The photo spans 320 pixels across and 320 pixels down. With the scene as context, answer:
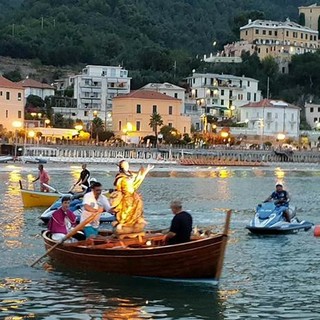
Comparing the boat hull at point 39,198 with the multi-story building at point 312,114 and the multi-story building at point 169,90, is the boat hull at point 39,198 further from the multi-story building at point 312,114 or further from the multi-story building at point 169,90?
the multi-story building at point 312,114

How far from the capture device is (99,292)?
53.3 ft

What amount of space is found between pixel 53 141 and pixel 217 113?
39.2 metres

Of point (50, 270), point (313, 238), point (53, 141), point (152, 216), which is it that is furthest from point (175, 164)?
point (50, 270)

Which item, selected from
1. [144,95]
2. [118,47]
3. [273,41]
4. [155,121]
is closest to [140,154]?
[155,121]

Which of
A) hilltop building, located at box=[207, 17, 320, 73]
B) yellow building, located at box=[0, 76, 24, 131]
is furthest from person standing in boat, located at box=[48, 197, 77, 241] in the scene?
hilltop building, located at box=[207, 17, 320, 73]

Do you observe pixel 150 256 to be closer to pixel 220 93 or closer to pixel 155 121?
Result: pixel 155 121

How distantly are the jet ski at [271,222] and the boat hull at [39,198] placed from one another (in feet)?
35.2

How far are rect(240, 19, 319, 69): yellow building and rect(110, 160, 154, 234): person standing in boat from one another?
15154 centimetres

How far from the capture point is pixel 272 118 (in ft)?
414

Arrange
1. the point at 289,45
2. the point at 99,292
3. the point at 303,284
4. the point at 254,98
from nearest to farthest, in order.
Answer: the point at 99,292
the point at 303,284
the point at 254,98
the point at 289,45

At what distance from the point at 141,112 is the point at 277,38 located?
2920 inches

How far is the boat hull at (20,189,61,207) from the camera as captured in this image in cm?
3381

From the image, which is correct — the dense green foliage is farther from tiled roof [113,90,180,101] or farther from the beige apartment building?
tiled roof [113,90,180,101]

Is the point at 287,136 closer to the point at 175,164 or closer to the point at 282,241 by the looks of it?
the point at 175,164
